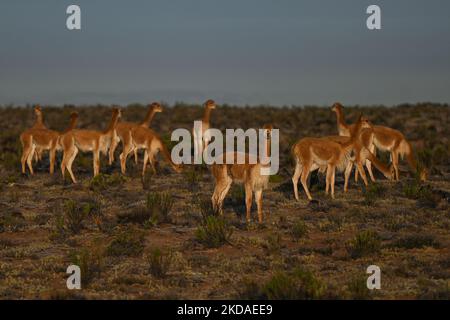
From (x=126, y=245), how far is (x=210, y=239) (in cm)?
140

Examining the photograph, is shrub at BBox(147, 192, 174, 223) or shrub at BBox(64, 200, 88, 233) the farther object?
shrub at BBox(147, 192, 174, 223)

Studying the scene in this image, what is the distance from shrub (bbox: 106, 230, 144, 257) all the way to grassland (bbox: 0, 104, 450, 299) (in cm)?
2

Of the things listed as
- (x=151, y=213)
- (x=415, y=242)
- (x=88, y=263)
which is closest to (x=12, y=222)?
(x=151, y=213)

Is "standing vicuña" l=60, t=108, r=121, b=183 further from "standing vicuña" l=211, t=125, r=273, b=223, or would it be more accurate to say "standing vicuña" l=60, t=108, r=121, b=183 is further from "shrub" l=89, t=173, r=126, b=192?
"standing vicuña" l=211, t=125, r=273, b=223

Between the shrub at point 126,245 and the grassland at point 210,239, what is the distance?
0.02 meters

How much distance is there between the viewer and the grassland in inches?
365

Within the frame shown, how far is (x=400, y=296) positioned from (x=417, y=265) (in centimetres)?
166

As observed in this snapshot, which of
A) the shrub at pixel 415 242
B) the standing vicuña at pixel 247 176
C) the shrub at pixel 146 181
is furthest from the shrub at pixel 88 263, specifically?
the shrub at pixel 146 181

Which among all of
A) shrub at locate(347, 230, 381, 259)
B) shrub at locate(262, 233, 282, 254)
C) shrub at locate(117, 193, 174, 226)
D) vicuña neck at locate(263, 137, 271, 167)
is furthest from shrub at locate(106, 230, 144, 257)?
shrub at locate(347, 230, 381, 259)

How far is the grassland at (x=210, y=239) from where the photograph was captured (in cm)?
928

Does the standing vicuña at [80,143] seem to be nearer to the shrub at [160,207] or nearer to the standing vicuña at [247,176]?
the shrub at [160,207]

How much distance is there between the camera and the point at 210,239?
11648mm
